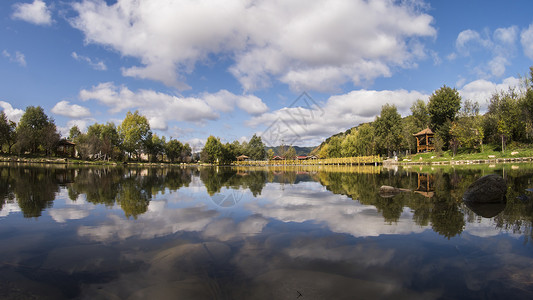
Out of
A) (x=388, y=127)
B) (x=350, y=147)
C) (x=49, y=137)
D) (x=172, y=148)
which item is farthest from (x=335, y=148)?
(x=49, y=137)

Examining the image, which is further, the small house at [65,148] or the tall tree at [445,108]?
the small house at [65,148]

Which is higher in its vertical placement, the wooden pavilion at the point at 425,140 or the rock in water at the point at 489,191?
the wooden pavilion at the point at 425,140

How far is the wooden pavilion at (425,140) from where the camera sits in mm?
69000

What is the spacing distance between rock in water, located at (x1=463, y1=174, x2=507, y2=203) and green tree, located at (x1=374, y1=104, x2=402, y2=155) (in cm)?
6405

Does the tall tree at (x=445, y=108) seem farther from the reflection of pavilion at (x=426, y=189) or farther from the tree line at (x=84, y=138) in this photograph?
the tree line at (x=84, y=138)

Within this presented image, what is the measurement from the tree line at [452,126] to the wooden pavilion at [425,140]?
149 centimetres

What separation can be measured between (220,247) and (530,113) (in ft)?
195

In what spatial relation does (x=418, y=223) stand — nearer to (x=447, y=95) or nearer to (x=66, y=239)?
(x=66, y=239)

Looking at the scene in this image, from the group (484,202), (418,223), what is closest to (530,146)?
(484,202)

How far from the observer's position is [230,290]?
3.59 meters

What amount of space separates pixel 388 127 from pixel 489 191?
67171 mm

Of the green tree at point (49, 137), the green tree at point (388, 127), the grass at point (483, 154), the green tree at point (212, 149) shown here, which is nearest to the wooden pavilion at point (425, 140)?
the green tree at point (388, 127)

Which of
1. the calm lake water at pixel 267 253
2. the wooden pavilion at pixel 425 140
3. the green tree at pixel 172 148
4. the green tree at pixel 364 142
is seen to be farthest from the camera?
the green tree at pixel 172 148

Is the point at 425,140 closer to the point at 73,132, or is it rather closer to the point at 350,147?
the point at 350,147
